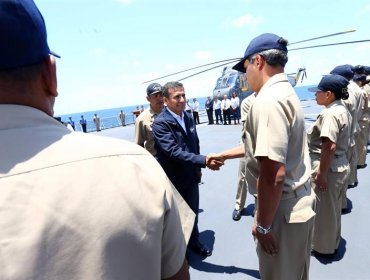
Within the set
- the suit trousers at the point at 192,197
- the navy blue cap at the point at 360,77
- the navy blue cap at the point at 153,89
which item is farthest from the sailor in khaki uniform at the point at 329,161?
the navy blue cap at the point at 360,77

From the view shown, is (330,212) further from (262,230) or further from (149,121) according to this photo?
(149,121)

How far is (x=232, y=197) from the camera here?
541cm

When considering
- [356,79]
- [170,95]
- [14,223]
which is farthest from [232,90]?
[14,223]

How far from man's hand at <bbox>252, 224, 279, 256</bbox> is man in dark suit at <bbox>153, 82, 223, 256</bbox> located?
116 cm

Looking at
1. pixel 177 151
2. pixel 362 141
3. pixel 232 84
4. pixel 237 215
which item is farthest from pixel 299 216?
pixel 232 84

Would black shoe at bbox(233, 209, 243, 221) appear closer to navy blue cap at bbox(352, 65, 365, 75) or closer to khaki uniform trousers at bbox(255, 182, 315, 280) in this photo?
khaki uniform trousers at bbox(255, 182, 315, 280)

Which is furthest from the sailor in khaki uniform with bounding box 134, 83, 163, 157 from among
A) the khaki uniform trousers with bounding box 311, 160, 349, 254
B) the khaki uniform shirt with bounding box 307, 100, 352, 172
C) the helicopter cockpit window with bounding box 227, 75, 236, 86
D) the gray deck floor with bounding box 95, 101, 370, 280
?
the helicopter cockpit window with bounding box 227, 75, 236, 86

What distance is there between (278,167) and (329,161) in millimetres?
1545

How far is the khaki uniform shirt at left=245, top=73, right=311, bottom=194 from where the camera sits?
70.7 inches

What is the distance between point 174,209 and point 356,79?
6298 millimetres

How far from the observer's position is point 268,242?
6.57 ft

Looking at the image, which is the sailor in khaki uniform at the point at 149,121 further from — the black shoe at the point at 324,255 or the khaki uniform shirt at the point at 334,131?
the black shoe at the point at 324,255

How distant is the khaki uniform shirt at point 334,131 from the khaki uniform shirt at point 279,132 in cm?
115

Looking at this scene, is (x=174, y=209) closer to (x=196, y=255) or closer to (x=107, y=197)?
(x=107, y=197)
